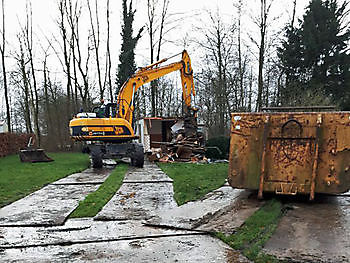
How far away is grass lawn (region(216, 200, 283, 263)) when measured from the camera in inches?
143

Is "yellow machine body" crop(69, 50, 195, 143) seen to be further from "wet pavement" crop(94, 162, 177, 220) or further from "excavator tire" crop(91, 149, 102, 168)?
"wet pavement" crop(94, 162, 177, 220)

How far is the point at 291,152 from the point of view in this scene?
571 centimetres

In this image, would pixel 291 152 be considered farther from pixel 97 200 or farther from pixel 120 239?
pixel 97 200

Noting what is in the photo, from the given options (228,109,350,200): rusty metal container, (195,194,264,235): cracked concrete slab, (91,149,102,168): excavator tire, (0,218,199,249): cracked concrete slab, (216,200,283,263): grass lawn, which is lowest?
→ (91,149,102,168): excavator tire

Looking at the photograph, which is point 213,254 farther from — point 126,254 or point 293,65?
point 293,65

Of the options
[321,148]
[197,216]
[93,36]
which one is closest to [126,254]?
[197,216]

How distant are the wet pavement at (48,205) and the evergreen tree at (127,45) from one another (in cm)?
1815

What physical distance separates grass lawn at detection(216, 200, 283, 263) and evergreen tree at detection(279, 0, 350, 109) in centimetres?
1799

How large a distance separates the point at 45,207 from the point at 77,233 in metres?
2.07

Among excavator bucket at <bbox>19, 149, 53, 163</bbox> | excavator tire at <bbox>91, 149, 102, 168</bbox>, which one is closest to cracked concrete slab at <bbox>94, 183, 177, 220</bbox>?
excavator tire at <bbox>91, 149, 102, 168</bbox>

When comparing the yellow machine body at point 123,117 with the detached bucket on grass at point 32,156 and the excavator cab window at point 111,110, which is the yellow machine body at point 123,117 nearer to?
the excavator cab window at point 111,110

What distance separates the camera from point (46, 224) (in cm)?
525

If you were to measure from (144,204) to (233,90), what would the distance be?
19.6 metres

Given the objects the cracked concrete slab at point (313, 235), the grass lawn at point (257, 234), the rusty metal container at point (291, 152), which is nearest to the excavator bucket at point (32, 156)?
the rusty metal container at point (291, 152)
